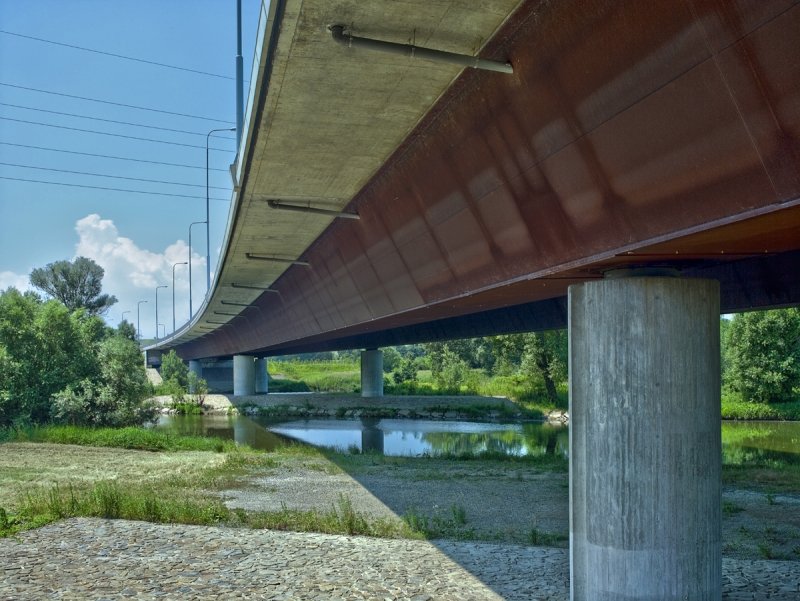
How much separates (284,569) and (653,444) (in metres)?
6.00

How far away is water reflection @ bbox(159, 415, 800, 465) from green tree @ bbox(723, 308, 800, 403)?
193 inches

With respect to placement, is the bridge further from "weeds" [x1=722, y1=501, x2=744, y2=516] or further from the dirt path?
"weeds" [x1=722, y1=501, x2=744, y2=516]

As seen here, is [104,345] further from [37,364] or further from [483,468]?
[483,468]

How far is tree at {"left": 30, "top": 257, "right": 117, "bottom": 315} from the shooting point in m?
136

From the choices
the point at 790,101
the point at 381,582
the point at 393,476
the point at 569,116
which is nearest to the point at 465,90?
the point at 569,116

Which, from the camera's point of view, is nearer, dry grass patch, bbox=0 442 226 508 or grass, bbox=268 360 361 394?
dry grass patch, bbox=0 442 226 508

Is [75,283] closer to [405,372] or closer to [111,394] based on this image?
[405,372]

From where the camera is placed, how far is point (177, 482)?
20.8 meters

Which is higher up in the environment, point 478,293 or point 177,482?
point 478,293

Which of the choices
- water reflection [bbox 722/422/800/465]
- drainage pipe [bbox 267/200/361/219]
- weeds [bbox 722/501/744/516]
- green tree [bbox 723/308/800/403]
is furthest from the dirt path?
green tree [bbox 723/308/800/403]

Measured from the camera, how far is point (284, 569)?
452 inches

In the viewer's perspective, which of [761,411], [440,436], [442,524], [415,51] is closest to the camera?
[415,51]

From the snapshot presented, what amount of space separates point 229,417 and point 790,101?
55511 millimetres

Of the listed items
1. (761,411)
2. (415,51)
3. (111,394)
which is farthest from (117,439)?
(761,411)
